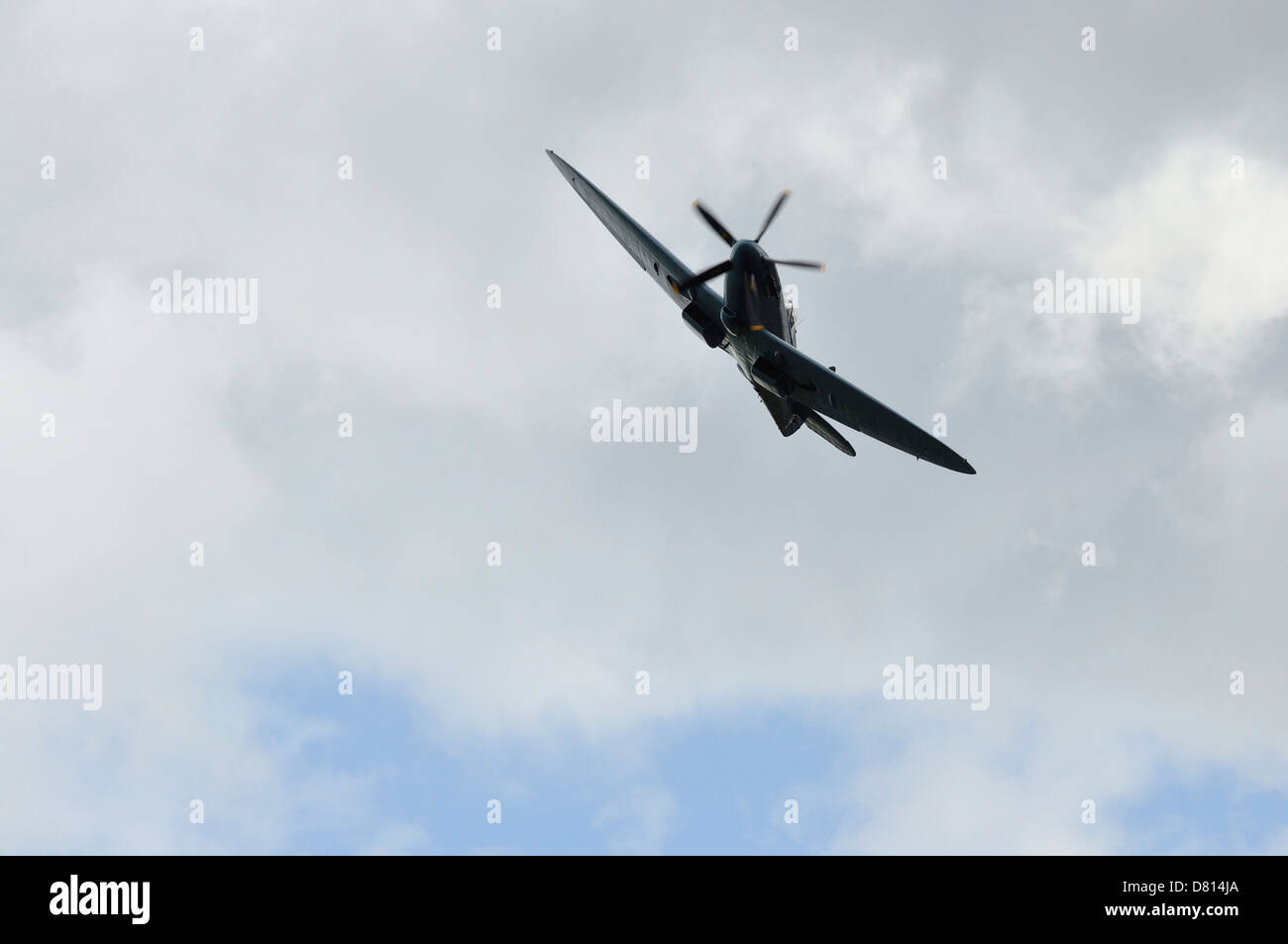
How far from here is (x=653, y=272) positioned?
4825 centimetres

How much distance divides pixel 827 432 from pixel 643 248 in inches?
474

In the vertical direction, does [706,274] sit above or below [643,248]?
below

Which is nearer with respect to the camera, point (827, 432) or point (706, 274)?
point (706, 274)

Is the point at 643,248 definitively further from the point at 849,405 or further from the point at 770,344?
the point at 849,405

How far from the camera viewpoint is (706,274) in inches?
1699

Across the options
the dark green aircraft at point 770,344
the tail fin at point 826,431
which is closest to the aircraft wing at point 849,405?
the dark green aircraft at point 770,344

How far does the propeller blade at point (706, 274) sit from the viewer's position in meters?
42.2

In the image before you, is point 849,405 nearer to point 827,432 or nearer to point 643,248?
point 827,432

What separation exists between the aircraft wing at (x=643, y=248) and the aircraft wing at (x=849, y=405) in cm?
380

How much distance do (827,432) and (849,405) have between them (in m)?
5.60

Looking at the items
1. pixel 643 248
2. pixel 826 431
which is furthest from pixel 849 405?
pixel 643 248

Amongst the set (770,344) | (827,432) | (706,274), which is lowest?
(827,432)

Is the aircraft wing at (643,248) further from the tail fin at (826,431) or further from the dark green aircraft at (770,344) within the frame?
the tail fin at (826,431)
